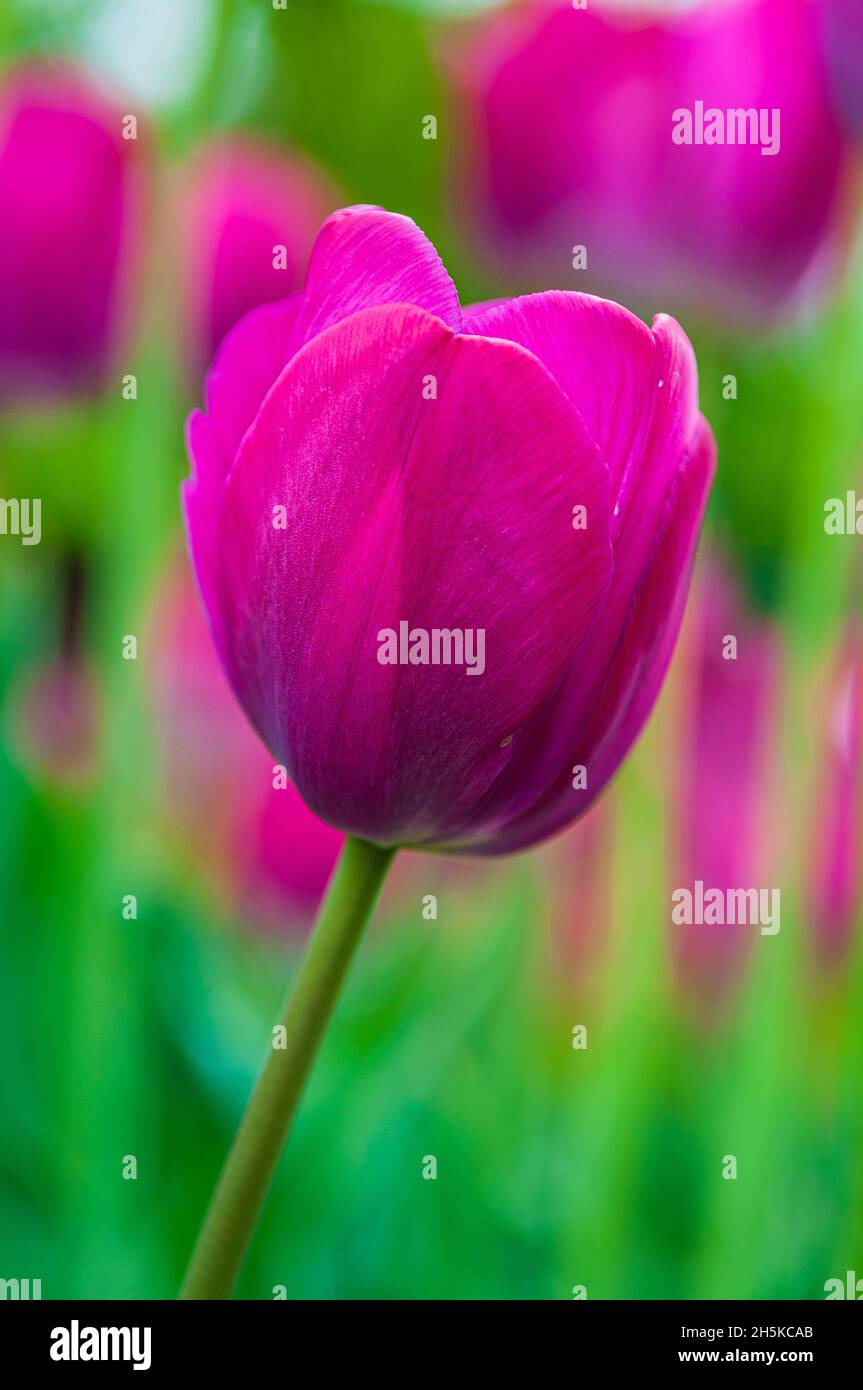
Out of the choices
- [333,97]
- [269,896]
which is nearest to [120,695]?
[269,896]

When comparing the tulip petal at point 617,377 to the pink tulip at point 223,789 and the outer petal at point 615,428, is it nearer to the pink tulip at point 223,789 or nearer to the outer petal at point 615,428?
the outer petal at point 615,428

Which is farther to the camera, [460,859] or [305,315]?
[460,859]

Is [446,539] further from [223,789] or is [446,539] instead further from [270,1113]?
[223,789]

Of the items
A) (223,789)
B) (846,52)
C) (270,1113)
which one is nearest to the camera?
(270,1113)

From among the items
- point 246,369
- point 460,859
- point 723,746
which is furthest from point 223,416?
point 723,746

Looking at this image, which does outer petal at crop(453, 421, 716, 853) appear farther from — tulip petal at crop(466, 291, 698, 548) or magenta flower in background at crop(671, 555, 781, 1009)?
magenta flower in background at crop(671, 555, 781, 1009)

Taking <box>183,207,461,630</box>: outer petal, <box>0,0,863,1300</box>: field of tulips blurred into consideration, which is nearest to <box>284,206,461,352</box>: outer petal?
<box>183,207,461,630</box>: outer petal

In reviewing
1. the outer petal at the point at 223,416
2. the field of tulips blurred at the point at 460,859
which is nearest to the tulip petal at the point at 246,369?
the outer petal at the point at 223,416

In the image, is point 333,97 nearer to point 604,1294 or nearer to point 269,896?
point 269,896
